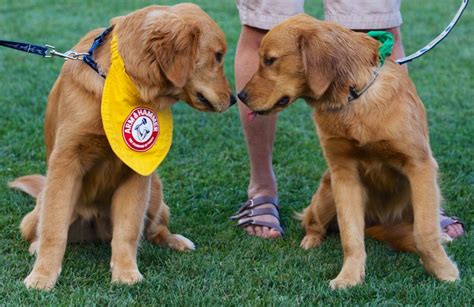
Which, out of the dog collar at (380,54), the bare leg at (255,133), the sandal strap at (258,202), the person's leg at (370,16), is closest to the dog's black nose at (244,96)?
the dog collar at (380,54)

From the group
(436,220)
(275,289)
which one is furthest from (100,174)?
(436,220)

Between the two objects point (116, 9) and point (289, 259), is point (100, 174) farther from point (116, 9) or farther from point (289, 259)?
point (116, 9)

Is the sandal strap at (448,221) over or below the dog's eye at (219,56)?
below

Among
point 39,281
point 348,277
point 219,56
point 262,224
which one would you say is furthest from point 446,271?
point 39,281

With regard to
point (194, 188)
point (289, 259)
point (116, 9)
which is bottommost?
point (116, 9)

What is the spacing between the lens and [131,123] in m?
3.52

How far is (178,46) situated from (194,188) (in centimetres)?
178

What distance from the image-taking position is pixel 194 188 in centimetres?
498

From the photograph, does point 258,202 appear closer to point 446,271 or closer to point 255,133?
point 255,133

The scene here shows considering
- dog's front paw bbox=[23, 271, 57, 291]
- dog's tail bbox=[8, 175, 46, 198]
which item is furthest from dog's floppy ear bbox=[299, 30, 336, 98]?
dog's tail bbox=[8, 175, 46, 198]

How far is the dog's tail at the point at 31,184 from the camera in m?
4.50

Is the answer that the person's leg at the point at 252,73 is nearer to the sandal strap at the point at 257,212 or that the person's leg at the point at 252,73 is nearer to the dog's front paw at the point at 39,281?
the sandal strap at the point at 257,212

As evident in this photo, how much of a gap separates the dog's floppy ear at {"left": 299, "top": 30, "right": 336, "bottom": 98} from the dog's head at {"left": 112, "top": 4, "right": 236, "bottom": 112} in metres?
0.37

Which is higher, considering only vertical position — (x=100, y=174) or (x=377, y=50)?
(x=377, y=50)
